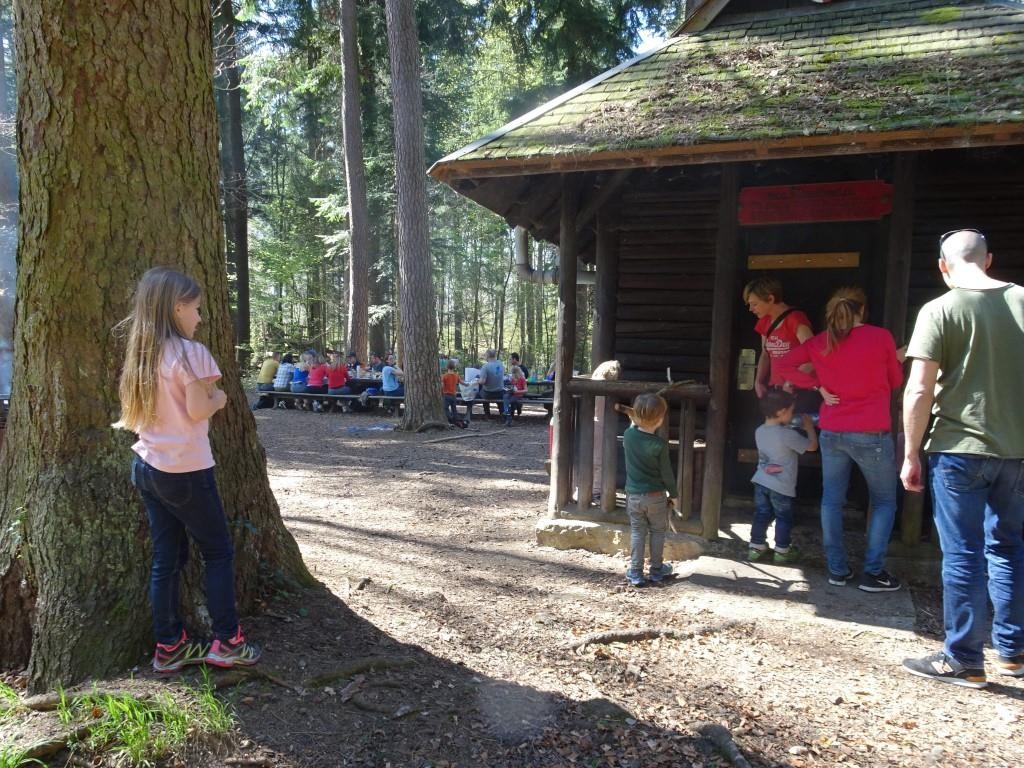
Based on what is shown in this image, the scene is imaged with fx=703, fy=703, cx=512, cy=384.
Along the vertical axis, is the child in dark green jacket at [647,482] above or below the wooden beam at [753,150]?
below

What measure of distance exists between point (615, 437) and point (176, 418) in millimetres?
3708

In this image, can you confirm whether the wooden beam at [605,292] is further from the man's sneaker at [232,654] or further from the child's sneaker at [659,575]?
the man's sneaker at [232,654]

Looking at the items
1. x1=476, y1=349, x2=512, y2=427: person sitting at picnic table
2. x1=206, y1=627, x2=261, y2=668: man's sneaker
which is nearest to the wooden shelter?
x1=206, y1=627, x2=261, y2=668: man's sneaker

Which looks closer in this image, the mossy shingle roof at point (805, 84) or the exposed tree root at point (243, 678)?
the exposed tree root at point (243, 678)

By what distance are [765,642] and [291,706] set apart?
8.68ft

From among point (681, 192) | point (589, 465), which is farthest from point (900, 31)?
point (589, 465)

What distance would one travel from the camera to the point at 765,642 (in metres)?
4.05

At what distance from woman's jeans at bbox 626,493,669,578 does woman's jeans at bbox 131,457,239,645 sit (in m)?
2.84

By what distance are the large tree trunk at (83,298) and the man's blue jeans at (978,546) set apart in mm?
3637

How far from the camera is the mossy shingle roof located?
4.31 metres

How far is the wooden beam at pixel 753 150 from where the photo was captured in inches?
160

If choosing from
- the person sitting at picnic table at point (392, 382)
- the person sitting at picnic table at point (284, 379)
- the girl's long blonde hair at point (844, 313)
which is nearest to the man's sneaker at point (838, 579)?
the girl's long blonde hair at point (844, 313)

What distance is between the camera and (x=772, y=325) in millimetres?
5367

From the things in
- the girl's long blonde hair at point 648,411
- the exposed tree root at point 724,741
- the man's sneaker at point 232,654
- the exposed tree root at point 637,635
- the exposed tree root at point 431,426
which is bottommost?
the exposed tree root at point 431,426
